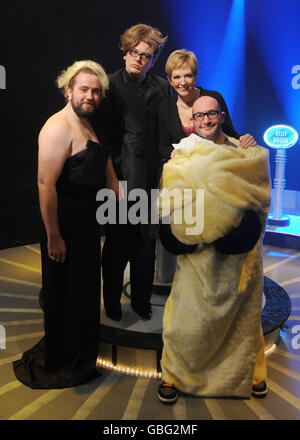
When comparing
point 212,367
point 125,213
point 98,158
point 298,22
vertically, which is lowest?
point 212,367

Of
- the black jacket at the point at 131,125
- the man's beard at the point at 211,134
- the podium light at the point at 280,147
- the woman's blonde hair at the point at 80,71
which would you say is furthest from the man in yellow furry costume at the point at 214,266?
the podium light at the point at 280,147

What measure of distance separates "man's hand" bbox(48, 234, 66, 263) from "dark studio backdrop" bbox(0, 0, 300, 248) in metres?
2.92

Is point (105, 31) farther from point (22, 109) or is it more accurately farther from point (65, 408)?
point (65, 408)

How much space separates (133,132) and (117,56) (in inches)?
133

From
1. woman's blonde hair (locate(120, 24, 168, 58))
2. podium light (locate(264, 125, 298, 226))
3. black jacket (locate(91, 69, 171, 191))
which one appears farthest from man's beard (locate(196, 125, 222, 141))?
podium light (locate(264, 125, 298, 226))

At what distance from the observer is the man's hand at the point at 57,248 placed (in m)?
2.23

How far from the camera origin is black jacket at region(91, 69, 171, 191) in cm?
262

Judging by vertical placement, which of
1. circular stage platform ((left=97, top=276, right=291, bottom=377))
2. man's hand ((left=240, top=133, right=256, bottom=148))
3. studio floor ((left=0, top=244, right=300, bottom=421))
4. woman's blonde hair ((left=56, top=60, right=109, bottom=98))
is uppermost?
woman's blonde hair ((left=56, top=60, right=109, bottom=98))

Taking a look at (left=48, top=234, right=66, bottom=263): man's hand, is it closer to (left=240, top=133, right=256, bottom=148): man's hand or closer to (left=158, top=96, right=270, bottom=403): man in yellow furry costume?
(left=158, top=96, right=270, bottom=403): man in yellow furry costume

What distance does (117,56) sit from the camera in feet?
18.5

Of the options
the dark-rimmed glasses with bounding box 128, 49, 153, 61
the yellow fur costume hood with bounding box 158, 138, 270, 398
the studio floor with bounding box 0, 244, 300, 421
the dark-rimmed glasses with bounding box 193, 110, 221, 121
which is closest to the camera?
the yellow fur costume hood with bounding box 158, 138, 270, 398

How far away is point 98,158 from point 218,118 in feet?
2.05

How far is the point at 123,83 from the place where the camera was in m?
2.63
